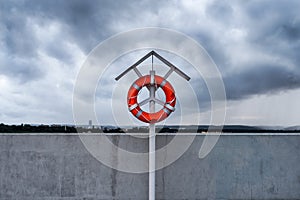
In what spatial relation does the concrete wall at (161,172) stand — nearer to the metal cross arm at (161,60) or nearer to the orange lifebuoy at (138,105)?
the orange lifebuoy at (138,105)

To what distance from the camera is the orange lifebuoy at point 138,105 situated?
8.91ft

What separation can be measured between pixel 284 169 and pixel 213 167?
2.44ft

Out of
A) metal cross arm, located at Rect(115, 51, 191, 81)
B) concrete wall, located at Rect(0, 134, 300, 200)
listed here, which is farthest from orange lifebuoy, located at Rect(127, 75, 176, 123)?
concrete wall, located at Rect(0, 134, 300, 200)

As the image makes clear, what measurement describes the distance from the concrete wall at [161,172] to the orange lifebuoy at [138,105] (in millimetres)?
473

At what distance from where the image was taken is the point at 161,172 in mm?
3127

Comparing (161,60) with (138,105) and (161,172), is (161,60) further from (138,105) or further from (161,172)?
(161,172)

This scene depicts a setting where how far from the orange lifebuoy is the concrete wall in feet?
1.55

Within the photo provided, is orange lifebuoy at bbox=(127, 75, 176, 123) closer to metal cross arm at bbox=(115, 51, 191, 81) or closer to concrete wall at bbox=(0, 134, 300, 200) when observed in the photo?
metal cross arm at bbox=(115, 51, 191, 81)

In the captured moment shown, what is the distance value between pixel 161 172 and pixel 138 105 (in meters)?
0.83

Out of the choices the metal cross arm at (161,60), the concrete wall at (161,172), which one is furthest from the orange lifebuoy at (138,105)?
the concrete wall at (161,172)

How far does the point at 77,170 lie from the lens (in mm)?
3086

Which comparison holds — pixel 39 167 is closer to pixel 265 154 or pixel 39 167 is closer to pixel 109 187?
pixel 109 187

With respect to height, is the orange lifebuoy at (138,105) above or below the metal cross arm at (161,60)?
below

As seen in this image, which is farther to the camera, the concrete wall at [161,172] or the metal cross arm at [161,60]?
the concrete wall at [161,172]
